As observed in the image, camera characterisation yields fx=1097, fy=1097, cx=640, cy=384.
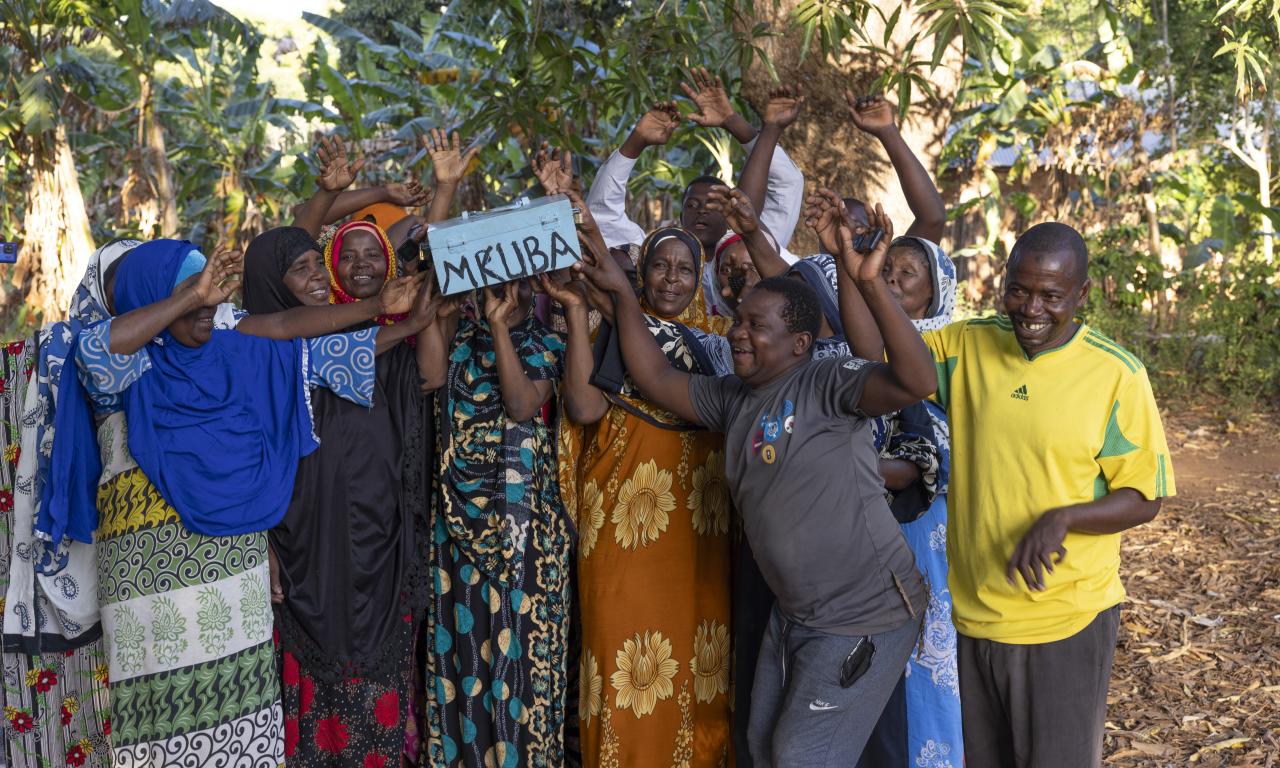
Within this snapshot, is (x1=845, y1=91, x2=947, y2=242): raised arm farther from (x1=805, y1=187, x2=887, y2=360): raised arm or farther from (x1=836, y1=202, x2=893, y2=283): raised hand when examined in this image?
(x1=836, y1=202, x2=893, y2=283): raised hand

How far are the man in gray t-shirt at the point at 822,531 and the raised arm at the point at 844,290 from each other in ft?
0.11

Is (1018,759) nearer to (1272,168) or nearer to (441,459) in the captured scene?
(441,459)

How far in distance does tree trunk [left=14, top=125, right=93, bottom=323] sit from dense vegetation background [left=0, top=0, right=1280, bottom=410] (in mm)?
17

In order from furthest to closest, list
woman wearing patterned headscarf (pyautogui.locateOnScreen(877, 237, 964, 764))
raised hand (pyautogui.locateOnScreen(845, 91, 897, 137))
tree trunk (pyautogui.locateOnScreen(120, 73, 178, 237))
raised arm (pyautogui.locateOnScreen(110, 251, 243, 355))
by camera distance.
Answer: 1. tree trunk (pyautogui.locateOnScreen(120, 73, 178, 237))
2. raised hand (pyautogui.locateOnScreen(845, 91, 897, 137))
3. woman wearing patterned headscarf (pyautogui.locateOnScreen(877, 237, 964, 764))
4. raised arm (pyautogui.locateOnScreen(110, 251, 243, 355))

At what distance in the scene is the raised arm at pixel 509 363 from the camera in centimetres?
293

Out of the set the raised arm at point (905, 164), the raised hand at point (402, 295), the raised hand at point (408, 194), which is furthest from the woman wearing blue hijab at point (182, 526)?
the raised arm at point (905, 164)

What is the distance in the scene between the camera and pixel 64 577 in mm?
3021

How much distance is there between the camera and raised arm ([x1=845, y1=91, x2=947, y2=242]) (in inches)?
138

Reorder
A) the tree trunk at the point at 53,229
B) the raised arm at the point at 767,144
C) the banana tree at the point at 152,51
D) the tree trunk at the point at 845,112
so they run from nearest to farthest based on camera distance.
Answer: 1. the raised arm at the point at 767,144
2. the tree trunk at the point at 845,112
3. the tree trunk at the point at 53,229
4. the banana tree at the point at 152,51

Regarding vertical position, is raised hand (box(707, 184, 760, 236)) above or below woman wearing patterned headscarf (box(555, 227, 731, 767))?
above

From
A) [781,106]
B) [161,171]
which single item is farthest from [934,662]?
[161,171]

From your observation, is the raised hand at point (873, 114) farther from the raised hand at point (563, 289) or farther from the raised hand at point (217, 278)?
the raised hand at point (217, 278)

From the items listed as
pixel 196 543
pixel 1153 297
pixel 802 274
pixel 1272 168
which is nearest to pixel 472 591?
pixel 196 543

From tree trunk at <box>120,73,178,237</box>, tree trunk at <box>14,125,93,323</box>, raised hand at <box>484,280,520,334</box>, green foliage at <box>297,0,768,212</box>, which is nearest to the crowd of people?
raised hand at <box>484,280,520,334</box>
